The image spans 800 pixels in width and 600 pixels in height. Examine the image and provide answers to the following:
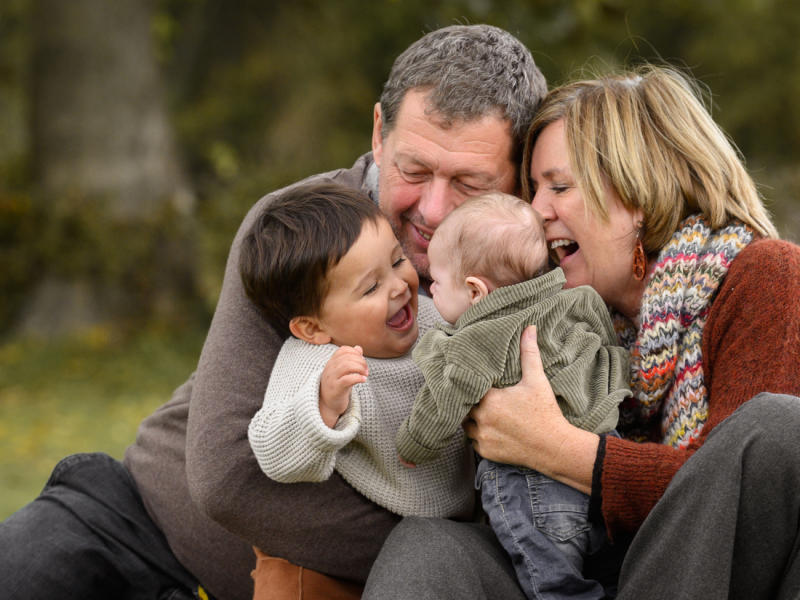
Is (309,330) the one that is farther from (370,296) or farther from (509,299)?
(509,299)

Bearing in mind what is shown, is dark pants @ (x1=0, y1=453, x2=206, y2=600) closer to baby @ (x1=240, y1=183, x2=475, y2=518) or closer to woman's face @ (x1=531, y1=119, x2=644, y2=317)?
baby @ (x1=240, y1=183, x2=475, y2=518)

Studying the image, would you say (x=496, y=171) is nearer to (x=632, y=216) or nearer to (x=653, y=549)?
(x=632, y=216)

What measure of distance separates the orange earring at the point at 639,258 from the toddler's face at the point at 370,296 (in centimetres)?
68

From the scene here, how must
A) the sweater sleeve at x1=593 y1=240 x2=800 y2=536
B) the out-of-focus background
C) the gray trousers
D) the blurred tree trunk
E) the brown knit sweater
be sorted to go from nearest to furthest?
1. the gray trousers
2. the sweater sleeve at x1=593 y1=240 x2=800 y2=536
3. the brown knit sweater
4. the out-of-focus background
5. the blurred tree trunk

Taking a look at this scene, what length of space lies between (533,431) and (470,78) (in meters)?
1.20

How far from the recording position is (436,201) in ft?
9.03

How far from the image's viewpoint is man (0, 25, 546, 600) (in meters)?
2.39

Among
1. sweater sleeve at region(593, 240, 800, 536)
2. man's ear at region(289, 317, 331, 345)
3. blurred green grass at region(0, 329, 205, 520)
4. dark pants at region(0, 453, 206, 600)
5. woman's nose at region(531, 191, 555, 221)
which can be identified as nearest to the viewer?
sweater sleeve at region(593, 240, 800, 536)

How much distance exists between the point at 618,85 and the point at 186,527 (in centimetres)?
201

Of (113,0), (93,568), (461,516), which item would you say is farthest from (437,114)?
(113,0)

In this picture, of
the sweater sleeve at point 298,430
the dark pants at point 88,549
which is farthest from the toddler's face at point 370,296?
the dark pants at point 88,549

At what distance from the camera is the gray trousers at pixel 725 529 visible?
179 centimetres

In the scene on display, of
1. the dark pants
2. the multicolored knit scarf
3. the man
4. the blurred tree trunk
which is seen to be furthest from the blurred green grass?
the multicolored knit scarf

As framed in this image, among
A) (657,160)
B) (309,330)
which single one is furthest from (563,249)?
(309,330)
